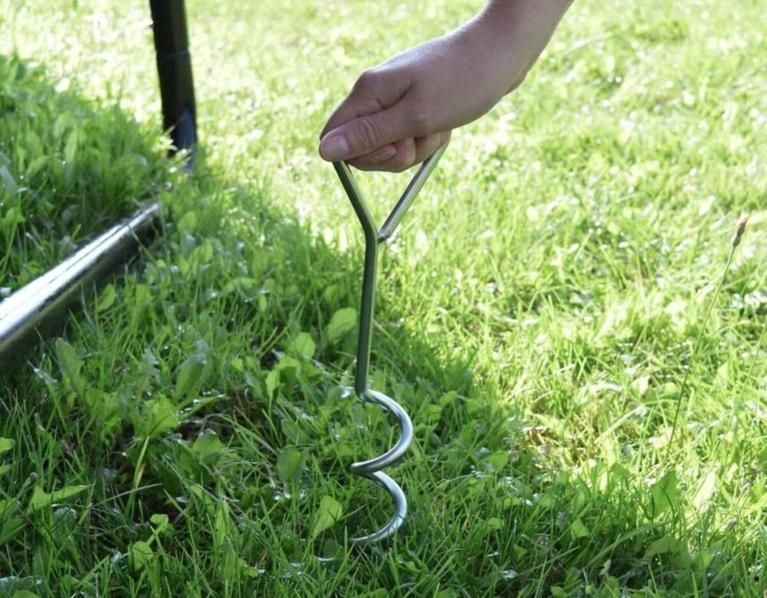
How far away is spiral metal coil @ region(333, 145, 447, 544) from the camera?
1459mm

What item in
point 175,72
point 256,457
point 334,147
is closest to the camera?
point 334,147

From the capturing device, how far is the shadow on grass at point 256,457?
1576mm

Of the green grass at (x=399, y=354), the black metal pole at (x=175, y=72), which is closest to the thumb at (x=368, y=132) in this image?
the green grass at (x=399, y=354)

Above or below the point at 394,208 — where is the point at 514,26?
above

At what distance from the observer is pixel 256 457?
1835 millimetres

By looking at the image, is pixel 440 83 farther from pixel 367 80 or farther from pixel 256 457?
pixel 256 457

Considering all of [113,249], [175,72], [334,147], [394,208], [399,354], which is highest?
[334,147]

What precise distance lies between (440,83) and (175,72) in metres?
1.83

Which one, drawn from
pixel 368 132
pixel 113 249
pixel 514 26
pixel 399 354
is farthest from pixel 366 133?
pixel 113 249

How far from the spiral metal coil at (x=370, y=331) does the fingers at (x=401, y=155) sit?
18mm

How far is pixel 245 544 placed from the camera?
5.26 ft

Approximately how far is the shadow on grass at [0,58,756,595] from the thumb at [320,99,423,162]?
593 mm

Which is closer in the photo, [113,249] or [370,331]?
[370,331]

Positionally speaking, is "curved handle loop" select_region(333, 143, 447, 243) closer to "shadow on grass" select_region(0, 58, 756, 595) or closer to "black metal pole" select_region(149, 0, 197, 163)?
"shadow on grass" select_region(0, 58, 756, 595)
